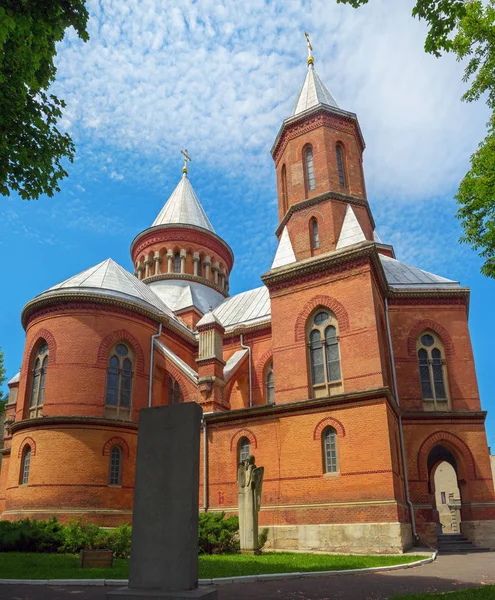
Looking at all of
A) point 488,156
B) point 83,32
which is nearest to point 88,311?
point 83,32

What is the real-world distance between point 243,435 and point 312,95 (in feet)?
55.4

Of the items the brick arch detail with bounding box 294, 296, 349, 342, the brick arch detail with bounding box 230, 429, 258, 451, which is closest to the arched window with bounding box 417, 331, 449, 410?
A: the brick arch detail with bounding box 294, 296, 349, 342

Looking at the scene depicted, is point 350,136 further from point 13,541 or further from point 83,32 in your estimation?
point 13,541

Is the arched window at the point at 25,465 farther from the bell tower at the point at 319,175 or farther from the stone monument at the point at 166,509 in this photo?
the stone monument at the point at 166,509

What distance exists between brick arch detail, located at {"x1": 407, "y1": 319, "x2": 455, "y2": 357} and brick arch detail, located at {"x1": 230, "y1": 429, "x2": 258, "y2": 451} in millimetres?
7936

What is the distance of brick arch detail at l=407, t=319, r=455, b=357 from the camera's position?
22.4 metres

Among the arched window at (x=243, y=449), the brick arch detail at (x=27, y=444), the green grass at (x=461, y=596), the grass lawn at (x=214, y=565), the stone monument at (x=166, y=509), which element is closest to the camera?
the stone monument at (x=166, y=509)

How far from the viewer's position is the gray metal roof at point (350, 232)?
20688 millimetres

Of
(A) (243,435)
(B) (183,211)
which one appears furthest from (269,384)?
(B) (183,211)

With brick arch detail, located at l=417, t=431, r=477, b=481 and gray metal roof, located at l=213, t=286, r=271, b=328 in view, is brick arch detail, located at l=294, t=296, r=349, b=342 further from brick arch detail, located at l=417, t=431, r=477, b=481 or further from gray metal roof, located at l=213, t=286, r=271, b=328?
brick arch detail, located at l=417, t=431, r=477, b=481

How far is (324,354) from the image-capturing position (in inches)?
776

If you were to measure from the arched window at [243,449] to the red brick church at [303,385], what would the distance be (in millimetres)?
103

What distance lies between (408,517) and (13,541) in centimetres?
1340

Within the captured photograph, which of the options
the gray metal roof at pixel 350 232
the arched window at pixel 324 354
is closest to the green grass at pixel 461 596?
the arched window at pixel 324 354
